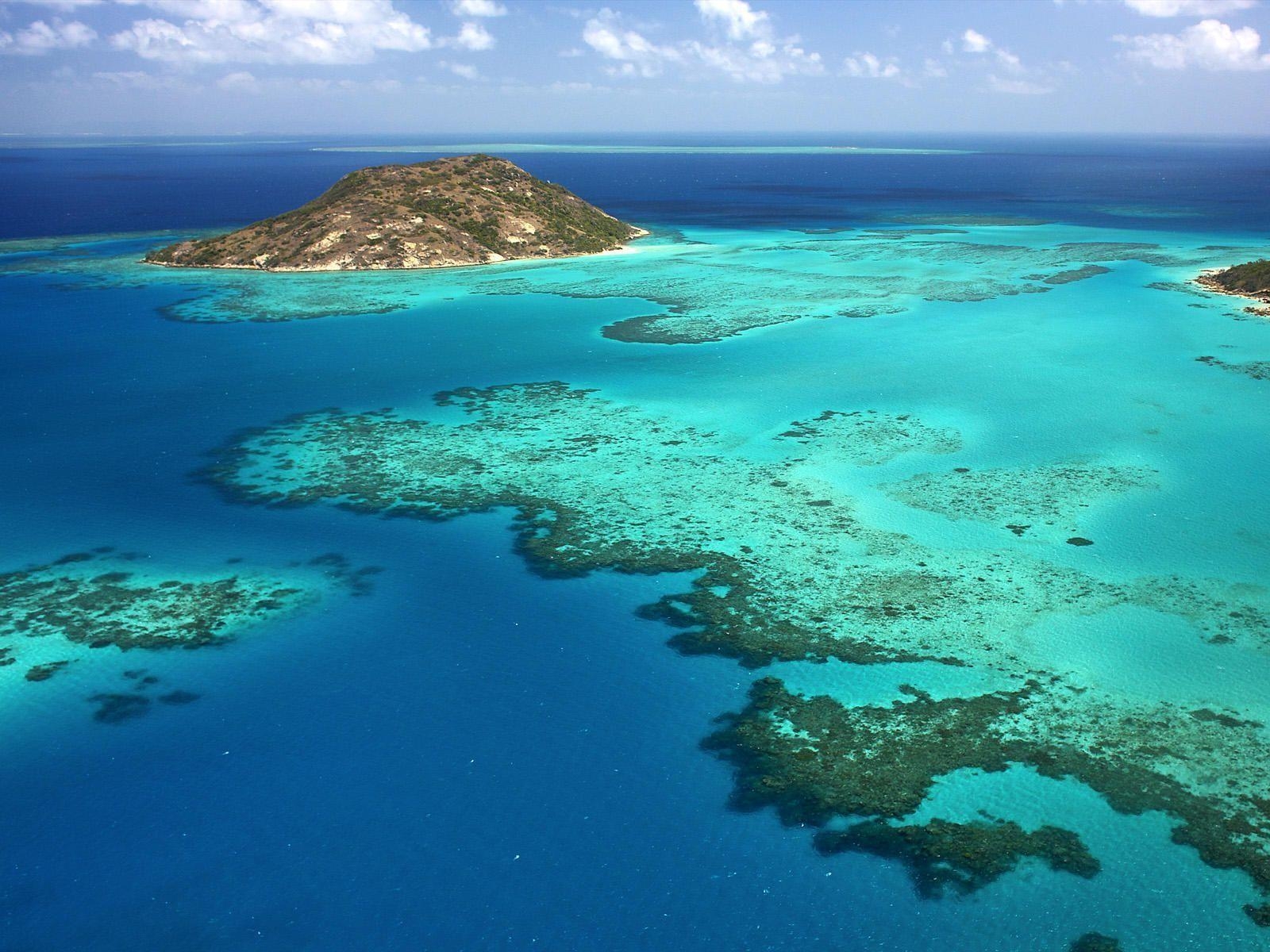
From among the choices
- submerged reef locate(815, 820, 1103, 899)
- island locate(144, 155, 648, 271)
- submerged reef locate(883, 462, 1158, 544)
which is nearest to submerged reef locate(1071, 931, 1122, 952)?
submerged reef locate(815, 820, 1103, 899)

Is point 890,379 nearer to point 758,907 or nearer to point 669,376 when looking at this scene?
point 669,376

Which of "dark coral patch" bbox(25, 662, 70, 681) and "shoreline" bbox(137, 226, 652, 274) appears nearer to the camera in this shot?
"dark coral patch" bbox(25, 662, 70, 681)

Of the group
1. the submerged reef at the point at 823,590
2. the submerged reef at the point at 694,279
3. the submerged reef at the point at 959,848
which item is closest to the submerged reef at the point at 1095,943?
the submerged reef at the point at 959,848

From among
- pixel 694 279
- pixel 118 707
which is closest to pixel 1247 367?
pixel 694 279

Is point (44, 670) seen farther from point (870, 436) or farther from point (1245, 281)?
point (1245, 281)

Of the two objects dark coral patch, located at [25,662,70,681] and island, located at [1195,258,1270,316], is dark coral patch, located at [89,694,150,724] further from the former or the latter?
island, located at [1195,258,1270,316]

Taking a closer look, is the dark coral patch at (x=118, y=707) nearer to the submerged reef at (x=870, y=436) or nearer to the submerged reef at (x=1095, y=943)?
the submerged reef at (x=1095, y=943)
